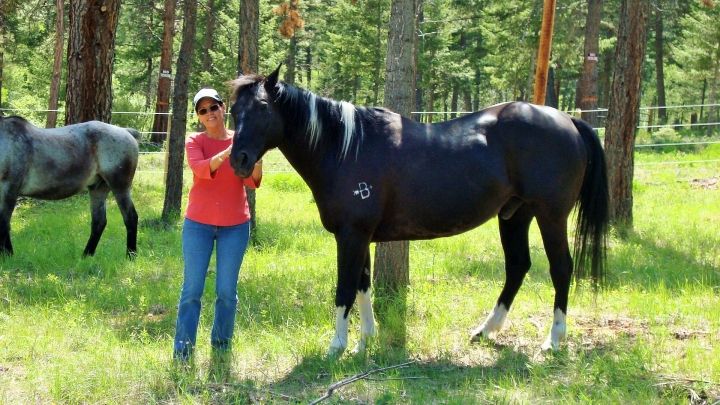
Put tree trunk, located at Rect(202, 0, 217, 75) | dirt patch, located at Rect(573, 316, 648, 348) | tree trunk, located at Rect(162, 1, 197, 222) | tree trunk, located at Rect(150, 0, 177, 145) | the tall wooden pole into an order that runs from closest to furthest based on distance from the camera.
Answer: dirt patch, located at Rect(573, 316, 648, 348) < the tall wooden pole < tree trunk, located at Rect(162, 1, 197, 222) < tree trunk, located at Rect(150, 0, 177, 145) < tree trunk, located at Rect(202, 0, 217, 75)

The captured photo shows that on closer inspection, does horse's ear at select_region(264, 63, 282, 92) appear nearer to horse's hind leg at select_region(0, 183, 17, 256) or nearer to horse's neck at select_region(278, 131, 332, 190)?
horse's neck at select_region(278, 131, 332, 190)

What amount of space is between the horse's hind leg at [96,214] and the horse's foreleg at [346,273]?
4.82 metres

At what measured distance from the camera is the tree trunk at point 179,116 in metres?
10.9

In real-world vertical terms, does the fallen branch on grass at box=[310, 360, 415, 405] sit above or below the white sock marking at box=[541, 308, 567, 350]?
below

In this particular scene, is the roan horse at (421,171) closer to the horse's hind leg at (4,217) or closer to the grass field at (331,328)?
the grass field at (331,328)

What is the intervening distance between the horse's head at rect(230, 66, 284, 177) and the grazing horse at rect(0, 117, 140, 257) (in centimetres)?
469

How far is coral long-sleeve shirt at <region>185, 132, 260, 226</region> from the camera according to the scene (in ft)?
15.7

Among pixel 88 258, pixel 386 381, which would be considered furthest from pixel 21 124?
pixel 386 381

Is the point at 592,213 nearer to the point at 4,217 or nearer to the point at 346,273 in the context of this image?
the point at 346,273

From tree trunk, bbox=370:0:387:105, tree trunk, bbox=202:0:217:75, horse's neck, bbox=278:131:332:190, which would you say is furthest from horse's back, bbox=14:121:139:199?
tree trunk, bbox=370:0:387:105

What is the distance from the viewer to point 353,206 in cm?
502

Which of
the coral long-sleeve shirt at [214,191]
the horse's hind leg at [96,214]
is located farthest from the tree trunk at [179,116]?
the coral long-sleeve shirt at [214,191]

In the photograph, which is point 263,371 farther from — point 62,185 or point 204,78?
point 204,78

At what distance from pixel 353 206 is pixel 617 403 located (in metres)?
2.14
